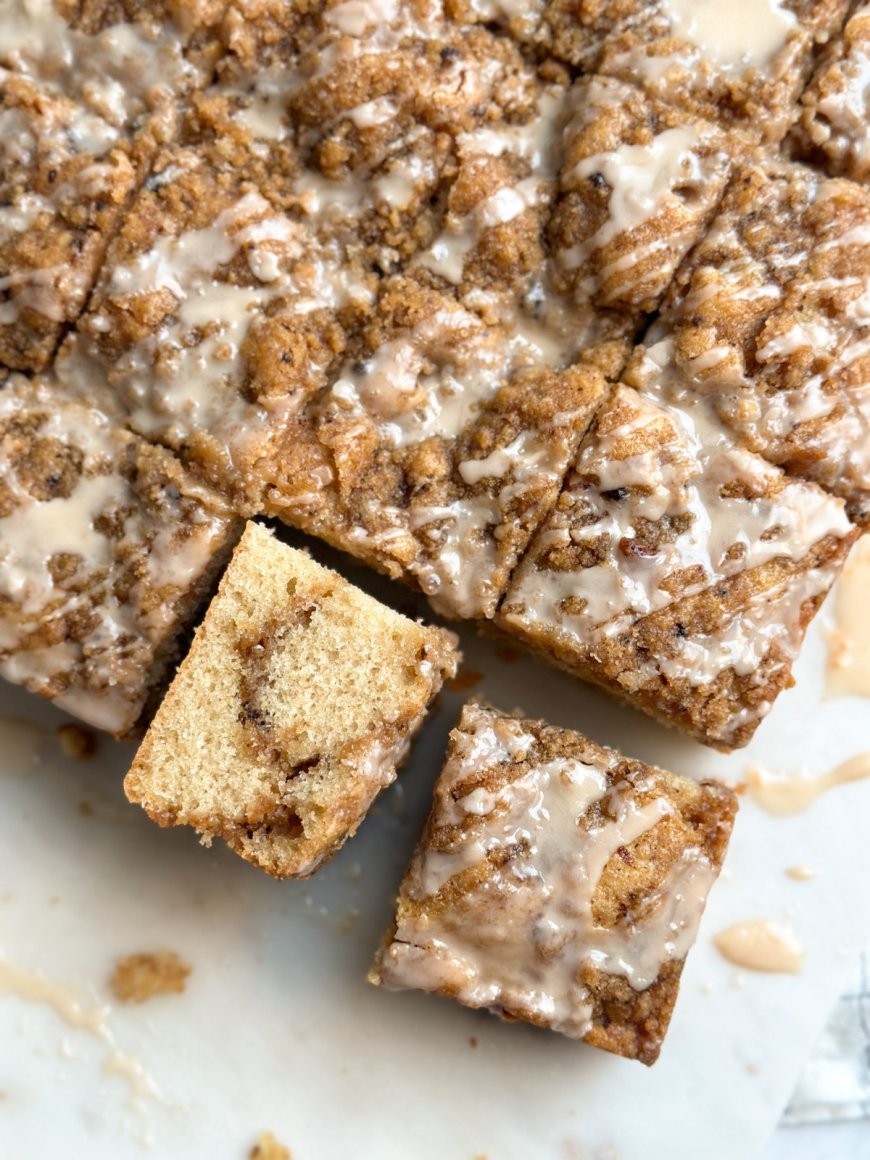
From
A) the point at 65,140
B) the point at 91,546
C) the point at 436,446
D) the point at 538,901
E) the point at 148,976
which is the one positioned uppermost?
the point at 65,140

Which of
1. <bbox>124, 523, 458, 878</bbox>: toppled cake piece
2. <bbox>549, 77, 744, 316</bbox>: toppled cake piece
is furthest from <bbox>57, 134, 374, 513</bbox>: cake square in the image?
<bbox>549, 77, 744, 316</bbox>: toppled cake piece

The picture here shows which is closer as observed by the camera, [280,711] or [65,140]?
[280,711]

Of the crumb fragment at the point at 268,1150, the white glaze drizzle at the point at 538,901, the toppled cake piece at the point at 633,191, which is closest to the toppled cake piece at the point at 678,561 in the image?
the toppled cake piece at the point at 633,191

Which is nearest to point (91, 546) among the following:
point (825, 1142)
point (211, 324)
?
point (211, 324)

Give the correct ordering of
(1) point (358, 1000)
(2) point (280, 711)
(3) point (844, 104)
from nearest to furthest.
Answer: (2) point (280, 711)
(3) point (844, 104)
(1) point (358, 1000)

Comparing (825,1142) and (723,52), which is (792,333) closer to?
(723,52)

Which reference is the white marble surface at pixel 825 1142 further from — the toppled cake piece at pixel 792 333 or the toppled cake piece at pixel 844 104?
the toppled cake piece at pixel 844 104
